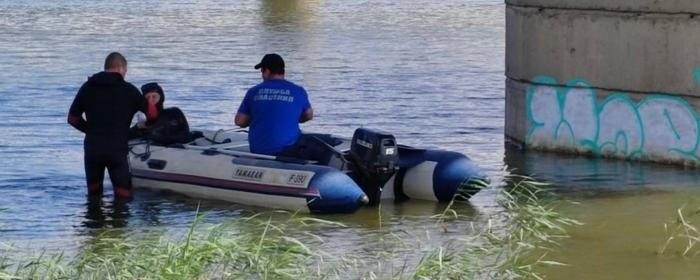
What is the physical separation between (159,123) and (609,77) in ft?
14.8

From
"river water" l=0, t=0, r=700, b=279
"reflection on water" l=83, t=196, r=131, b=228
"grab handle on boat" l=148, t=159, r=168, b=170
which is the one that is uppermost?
"grab handle on boat" l=148, t=159, r=168, b=170

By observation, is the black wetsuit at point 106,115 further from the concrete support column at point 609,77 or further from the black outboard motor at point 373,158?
the concrete support column at point 609,77

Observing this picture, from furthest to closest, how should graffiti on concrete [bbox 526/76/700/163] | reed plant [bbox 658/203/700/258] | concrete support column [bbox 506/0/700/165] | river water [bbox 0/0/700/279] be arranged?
graffiti on concrete [bbox 526/76/700/163] < concrete support column [bbox 506/0/700/165] < river water [bbox 0/0/700/279] < reed plant [bbox 658/203/700/258]

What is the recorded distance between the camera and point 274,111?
13266 mm

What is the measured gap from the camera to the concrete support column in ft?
48.8

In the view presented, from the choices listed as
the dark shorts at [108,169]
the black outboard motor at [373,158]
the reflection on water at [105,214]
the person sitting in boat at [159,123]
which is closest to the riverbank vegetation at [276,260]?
the reflection on water at [105,214]

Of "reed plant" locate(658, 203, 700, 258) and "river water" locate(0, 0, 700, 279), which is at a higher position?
"reed plant" locate(658, 203, 700, 258)

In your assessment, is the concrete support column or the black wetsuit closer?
the black wetsuit

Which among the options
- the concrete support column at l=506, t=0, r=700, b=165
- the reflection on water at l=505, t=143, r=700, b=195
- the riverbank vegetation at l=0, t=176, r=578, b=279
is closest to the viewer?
the riverbank vegetation at l=0, t=176, r=578, b=279

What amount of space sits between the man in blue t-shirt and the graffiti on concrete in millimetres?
3594

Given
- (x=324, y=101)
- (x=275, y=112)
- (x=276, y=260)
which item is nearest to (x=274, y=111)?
(x=275, y=112)

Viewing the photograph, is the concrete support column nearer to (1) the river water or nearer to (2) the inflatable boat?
A: (1) the river water

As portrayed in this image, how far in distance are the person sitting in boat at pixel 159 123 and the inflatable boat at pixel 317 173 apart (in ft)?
0.40

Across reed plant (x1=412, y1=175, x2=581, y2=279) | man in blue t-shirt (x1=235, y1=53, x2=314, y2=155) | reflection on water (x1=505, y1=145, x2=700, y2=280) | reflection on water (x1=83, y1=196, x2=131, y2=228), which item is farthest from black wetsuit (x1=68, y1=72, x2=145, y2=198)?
reflection on water (x1=505, y1=145, x2=700, y2=280)
